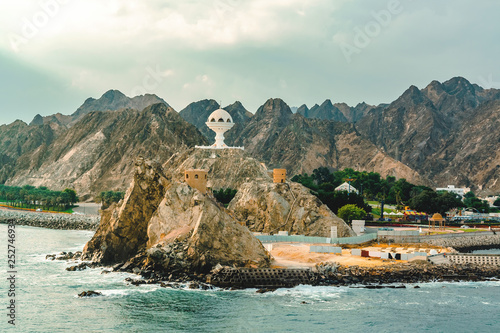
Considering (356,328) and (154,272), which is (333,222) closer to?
(154,272)

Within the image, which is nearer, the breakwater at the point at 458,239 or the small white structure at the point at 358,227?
the breakwater at the point at 458,239

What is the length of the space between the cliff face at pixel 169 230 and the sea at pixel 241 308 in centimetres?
574

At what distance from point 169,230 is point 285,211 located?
26.5m

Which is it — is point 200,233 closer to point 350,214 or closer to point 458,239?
point 350,214

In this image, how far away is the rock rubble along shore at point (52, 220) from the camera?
12212cm

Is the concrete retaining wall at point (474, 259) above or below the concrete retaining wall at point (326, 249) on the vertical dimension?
below

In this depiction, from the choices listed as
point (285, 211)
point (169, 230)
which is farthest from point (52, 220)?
point (169, 230)

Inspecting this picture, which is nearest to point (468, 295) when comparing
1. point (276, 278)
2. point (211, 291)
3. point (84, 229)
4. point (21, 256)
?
point (276, 278)

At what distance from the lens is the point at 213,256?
63.1 meters

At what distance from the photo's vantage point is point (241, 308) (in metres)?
51.2

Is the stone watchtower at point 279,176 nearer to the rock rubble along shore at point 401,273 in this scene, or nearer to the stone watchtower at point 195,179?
the stone watchtower at point 195,179

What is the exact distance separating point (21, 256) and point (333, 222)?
45.7 meters

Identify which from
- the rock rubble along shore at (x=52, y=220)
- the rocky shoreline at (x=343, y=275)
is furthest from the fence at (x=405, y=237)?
the rock rubble along shore at (x=52, y=220)

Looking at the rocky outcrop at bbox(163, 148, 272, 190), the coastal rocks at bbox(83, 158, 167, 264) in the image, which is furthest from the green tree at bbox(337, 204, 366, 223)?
the coastal rocks at bbox(83, 158, 167, 264)
